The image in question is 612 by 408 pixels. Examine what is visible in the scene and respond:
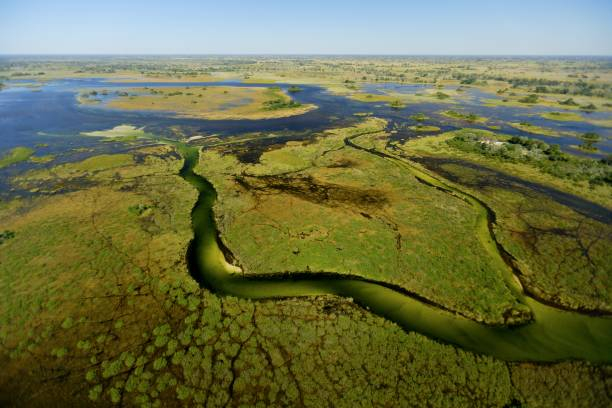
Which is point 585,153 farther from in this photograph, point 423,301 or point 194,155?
point 194,155

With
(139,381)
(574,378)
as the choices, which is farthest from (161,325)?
(574,378)

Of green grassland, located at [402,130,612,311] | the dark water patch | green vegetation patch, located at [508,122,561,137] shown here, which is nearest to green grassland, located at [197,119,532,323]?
green grassland, located at [402,130,612,311]

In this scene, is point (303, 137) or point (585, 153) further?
point (303, 137)

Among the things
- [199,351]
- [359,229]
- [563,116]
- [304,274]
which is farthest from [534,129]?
[199,351]

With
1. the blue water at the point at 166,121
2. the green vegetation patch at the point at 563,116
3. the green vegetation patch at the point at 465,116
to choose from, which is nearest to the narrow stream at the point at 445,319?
the blue water at the point at 166,121

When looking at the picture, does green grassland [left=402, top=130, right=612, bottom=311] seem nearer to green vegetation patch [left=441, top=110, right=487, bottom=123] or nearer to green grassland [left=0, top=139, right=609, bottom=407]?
green grassland [left=0, top=139, right=609, bottom=407]

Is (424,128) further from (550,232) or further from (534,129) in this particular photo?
(550,232)

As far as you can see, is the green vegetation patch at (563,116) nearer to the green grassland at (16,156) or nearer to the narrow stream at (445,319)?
the narrow stream at (445,319)
